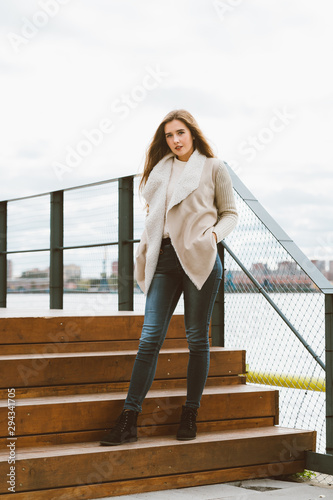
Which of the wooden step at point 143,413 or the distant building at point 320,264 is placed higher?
the distant building at point 320,264

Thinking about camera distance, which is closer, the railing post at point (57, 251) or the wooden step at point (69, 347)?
the wooden step at point (69, 347)

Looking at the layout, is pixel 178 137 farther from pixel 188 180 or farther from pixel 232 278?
pixel 232 278

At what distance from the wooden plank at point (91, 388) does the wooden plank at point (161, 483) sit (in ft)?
1.87

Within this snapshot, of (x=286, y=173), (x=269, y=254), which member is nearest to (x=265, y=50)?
(x=286, y=173)

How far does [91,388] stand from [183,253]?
0.89m

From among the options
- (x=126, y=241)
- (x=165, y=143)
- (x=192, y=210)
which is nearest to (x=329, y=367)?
(x=192, y=210)

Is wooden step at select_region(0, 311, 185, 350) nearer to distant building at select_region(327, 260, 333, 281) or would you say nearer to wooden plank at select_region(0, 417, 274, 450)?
wooden plank at select_region(0, 417, 274, 450)

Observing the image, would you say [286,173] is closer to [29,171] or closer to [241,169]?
[241,169]

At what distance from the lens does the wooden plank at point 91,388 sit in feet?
9.26

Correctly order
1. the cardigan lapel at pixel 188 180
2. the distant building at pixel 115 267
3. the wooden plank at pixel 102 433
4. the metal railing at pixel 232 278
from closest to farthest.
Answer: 1. the wooden plank at pixel 102 433
2. the cardigan lapel at pixel 188 180
3. the metal railing at pixel 232 278
4. the distant building at pixel 115 267

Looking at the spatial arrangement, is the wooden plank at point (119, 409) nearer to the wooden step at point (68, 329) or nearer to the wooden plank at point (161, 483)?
the wooden plank at point (161, 483)

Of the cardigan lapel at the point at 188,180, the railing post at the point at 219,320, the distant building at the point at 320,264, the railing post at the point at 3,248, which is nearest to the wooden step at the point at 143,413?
the railing post at the point at 219,320

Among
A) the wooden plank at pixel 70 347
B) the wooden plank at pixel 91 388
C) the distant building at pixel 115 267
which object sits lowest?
the wooden plank at pixel 91 388

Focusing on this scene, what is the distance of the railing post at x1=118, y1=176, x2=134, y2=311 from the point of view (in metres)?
4.93
